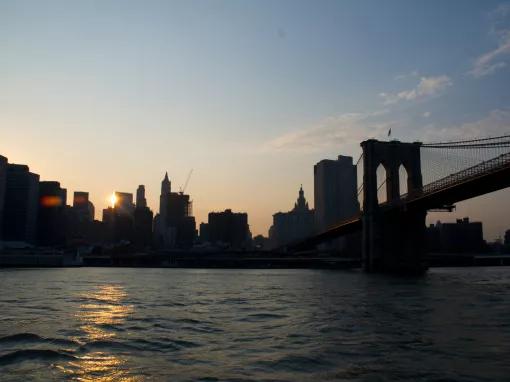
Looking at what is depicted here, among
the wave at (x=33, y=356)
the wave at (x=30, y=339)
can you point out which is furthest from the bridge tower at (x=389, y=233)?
the wave at (x=33, y=356)

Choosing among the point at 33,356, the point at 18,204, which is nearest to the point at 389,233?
the point at 33,356

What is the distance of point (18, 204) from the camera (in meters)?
184

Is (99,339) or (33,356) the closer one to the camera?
(33,356)

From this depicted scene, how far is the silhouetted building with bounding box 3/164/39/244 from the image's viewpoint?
182500 mm

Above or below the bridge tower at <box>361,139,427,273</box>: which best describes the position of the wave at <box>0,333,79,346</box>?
below

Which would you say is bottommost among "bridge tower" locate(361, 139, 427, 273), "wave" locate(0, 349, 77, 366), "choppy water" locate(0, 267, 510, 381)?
"wave" locate(0, 349, 77, 366)

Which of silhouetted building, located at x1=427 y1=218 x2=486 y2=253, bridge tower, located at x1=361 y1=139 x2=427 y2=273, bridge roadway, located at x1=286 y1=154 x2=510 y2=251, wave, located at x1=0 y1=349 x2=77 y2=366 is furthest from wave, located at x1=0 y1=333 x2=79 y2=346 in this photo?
silhouetted building, located at x1=427 y1=218 x2=486 y2=253

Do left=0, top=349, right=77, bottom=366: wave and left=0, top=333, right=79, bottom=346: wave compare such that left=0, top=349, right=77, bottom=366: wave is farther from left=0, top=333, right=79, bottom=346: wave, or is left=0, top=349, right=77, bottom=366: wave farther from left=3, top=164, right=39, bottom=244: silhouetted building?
left=3, top=164, right=39, bottom=244: silhouetted building

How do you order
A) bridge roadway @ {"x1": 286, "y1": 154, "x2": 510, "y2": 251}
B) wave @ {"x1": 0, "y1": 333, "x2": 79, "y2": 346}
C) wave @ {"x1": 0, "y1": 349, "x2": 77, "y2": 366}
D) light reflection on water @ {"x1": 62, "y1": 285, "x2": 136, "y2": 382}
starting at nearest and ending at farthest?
light reflection on water @ {"x1": 62, "y1": 285, "x2": 136, "y2": 382} → wave @ {"x1": 0, "y1": 349, "x2": 77, "y2": 366} → wave @ {"x1": 0, "y1": 333, "x2": 79, "y2": 346} → bridge roadway @ {"x1": 286, "y1": 154, "x2": 510, "y2": 251}

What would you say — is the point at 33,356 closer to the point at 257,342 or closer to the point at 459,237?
the point at 257,342

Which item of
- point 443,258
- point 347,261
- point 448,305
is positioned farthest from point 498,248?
point 448,305

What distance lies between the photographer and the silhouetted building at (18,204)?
182500mm

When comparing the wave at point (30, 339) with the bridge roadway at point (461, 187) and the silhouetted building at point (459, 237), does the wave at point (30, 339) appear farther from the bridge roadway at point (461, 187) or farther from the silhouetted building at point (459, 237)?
the silhouetted building at point (459, 237)

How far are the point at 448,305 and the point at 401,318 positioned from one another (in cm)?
661
